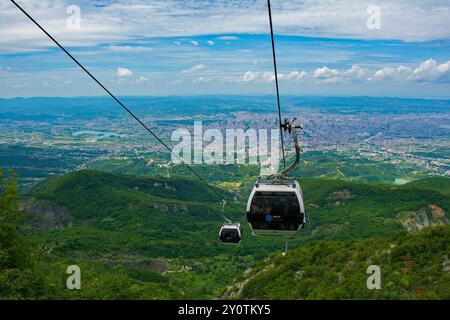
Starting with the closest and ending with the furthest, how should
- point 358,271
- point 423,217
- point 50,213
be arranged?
1. point 358,271
2. point 423,217
3. point 50,213

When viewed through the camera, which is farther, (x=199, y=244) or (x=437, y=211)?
(x=199, y=244)

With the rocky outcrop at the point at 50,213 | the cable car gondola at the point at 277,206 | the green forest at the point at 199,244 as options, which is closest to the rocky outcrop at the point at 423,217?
the green forest at the point at 199,244

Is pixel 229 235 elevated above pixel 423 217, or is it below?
above

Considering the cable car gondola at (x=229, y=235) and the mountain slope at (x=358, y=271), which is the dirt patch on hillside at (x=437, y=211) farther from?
the cable car gondola at (x=229, y=235)

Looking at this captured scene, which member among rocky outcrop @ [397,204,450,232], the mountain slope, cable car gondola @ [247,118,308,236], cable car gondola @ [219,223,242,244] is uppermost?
cable car gondola @ [247,118,308,236]

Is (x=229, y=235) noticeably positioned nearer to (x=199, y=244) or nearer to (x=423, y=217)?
(x=199, y=244)

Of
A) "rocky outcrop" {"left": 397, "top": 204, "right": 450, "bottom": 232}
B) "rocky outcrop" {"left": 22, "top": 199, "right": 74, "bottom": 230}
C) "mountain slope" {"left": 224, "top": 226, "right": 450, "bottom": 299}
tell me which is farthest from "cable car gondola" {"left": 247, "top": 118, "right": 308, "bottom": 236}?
"rocky outcrop" {"left": 22, "top": 199, "right": 74, "bottom": 230}

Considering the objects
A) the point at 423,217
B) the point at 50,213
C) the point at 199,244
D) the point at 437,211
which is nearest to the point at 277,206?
the point at 199,244

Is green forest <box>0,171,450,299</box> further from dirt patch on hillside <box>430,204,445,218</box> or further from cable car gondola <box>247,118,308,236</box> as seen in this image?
cable car gondola <box>247,118,308,236</box>

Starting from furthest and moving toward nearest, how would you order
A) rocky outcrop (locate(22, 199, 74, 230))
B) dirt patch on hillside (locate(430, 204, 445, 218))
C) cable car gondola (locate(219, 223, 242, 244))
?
rocky outcrop (locate(22, 199, 74, 230)), dirt patch on hillside (locate(430, 204, 445, 218)), cable car gondola (locate(219, 223, 242, 244))

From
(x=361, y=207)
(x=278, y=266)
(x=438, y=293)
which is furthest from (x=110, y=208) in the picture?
(x=438, y=293)
